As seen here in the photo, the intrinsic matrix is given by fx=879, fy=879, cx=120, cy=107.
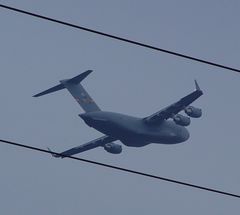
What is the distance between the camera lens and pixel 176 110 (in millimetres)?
60938

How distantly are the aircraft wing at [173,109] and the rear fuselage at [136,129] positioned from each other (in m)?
0.42

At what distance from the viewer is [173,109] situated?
201ft

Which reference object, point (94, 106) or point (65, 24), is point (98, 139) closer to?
point (94, 106)

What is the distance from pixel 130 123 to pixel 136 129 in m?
0.88

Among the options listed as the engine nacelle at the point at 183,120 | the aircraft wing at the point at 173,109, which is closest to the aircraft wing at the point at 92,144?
the aircraft wing at the point at 173,109

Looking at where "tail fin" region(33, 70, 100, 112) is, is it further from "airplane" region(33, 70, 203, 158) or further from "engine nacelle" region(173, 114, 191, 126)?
"engine nacelle" region(173, 114, 191, 126)

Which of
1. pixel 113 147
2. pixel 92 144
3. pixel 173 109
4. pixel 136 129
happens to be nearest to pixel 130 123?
pixel 136 129

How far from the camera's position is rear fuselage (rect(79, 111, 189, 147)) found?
196 ft

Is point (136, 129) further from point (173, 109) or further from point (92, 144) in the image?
point (92, 144)

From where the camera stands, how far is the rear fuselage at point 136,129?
196 feet

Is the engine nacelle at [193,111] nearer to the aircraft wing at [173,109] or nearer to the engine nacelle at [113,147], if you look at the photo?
the aircraft wing at [173,109]

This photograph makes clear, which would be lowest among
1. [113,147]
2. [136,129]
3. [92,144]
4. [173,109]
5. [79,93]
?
[113,147]

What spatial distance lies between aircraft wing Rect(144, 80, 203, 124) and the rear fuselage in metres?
0.42

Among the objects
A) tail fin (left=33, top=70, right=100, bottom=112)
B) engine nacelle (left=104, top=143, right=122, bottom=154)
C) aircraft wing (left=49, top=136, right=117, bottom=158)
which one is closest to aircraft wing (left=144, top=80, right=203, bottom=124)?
engine nacelle (left=104, top=143, right=122, bottom=154)
